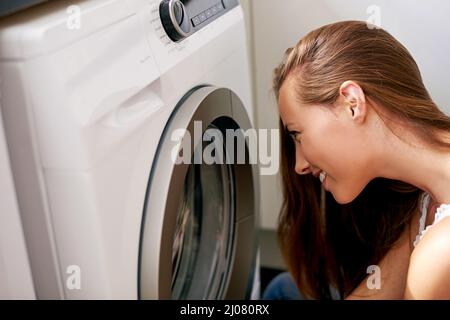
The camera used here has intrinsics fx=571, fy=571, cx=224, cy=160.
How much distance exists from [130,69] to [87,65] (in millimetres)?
71

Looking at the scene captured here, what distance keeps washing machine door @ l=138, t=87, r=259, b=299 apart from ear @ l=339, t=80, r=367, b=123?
8.0 inches

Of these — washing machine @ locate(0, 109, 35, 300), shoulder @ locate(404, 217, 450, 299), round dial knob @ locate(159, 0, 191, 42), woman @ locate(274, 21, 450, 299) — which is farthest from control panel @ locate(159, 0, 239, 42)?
shoulder @ locate(404, 217, 450, 299)

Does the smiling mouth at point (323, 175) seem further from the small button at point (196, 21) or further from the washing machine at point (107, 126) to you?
the small button at point (196, 21)

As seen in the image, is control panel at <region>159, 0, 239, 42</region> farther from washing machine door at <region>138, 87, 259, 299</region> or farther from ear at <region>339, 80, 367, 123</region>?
ear at <region>339, 80, 367, 123</region>

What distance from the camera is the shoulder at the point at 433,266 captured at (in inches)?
28.7

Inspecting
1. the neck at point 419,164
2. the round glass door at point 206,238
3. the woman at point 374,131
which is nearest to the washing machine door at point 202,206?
the round glass door at point 206,238

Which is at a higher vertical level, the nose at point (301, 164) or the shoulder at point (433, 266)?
the nose at point (301, 164)

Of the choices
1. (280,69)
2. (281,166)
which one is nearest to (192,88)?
(280,69)

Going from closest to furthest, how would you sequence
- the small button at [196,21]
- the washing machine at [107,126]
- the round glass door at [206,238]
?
the washing machine at [107,126]
the small button at [196,21]
the round glass door at [206,238]

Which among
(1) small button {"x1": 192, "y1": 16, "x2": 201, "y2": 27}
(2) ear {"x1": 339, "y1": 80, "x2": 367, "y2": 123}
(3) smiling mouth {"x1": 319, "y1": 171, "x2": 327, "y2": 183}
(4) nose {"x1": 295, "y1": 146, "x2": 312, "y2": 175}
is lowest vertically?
(3) smiling mouth {"x1": 319, "y1": 171, "x2": 327, "y2": 183}

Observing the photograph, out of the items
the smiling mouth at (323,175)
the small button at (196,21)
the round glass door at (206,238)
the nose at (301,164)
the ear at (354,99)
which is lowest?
the round glass door at (206,238)

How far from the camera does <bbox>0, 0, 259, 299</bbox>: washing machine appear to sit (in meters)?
0.62

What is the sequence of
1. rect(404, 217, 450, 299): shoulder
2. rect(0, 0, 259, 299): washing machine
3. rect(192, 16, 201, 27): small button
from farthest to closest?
1. rect(192, 16, 201, 27): small button
2. rect(404, 217, 450, 299): shoulder
3. rect(0, 0, 259, 299): washing machine

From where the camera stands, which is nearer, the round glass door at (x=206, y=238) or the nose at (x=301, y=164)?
the nose at (x=301, y=164)
